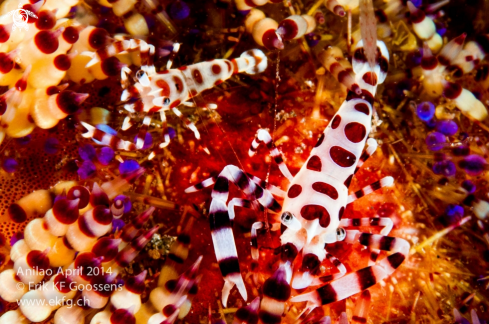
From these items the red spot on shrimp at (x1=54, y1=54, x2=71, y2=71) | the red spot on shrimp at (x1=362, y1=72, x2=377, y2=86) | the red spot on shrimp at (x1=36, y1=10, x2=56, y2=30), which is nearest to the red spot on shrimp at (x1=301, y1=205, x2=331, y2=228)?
the red spot on shrimp at (x1=362, y1=72, x2=377, y2=86)

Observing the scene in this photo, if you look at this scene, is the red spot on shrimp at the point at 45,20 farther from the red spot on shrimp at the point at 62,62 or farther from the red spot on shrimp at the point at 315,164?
the red spot on shrimp at the point at 315,164

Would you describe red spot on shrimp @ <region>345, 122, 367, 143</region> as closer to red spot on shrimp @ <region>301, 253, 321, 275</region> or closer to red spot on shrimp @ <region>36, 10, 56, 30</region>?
red spot on shrimp @ <region>301, 253, 321, 275</region>

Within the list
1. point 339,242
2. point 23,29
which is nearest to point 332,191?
point 339,242

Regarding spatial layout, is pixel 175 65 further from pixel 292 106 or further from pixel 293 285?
pixel 293 285

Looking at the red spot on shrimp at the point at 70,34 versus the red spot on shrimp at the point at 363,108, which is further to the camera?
the red spot on shrimp at the point at 363,108

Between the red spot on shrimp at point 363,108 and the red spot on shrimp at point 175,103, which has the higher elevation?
the red spot on shrimp at point 363,108

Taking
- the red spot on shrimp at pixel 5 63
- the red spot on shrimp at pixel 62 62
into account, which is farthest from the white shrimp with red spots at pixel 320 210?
the red spot on shrimp at pixel 5 63
